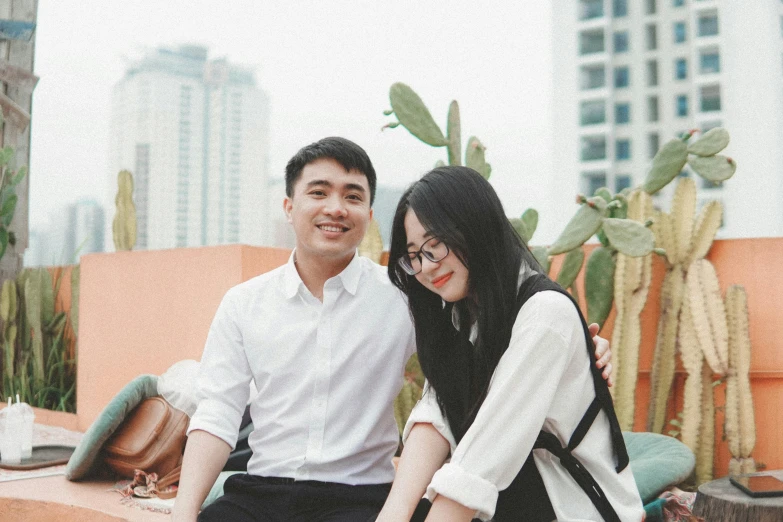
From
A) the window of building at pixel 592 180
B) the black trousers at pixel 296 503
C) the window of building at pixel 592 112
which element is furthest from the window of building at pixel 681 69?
the black trousers at pixel 296 503

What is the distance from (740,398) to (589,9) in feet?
126

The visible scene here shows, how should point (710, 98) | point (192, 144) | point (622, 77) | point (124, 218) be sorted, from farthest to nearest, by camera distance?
point (622, 77)
point (710, 98)
point (192, 144)
point (124, 218)

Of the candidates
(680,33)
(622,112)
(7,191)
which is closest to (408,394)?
(7,191)

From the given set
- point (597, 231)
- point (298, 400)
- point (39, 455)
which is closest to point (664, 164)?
point (597, 231)

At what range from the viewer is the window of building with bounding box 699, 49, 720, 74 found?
1367 inches

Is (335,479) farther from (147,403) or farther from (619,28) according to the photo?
(619,28)

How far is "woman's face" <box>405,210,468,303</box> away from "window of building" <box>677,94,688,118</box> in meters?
39.0

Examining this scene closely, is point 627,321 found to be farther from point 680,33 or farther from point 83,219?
point 680,33

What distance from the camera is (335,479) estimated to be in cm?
175

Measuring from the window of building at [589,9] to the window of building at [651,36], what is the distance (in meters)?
2.72

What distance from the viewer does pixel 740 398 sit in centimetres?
266

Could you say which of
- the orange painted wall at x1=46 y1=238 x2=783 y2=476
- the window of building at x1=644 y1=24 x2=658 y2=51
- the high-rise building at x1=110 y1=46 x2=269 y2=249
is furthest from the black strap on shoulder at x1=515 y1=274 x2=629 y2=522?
the window of building at x1=644 y1=24 x2=658 y2=51

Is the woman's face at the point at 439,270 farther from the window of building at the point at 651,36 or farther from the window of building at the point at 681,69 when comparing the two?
the window of building at the point at 651,36

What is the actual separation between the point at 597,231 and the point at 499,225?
1.62 meters
